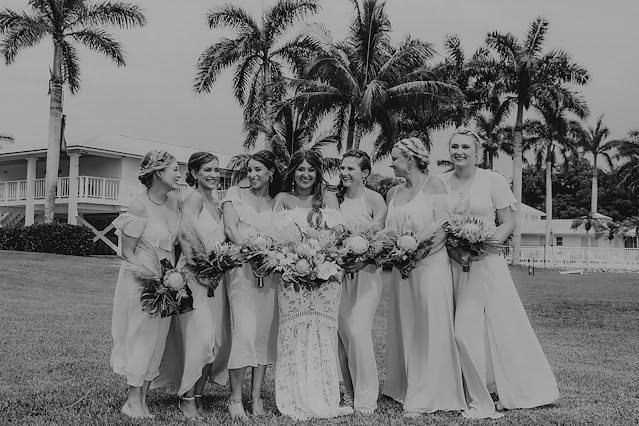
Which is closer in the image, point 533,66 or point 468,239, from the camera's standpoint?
point 468,239

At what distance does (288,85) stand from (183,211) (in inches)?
1007

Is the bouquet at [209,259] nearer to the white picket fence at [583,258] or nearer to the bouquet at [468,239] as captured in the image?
the bouquet at [468,239]

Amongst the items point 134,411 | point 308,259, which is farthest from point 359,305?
point 134,411

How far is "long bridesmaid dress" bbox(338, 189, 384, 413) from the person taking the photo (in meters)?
6.14

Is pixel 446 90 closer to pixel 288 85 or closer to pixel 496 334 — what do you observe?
pixel 288 85

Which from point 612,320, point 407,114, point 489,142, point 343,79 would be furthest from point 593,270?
point 612,320

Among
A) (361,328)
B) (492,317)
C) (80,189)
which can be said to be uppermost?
(80,189)

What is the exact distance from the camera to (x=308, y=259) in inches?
225

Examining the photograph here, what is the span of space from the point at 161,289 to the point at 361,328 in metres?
1.79

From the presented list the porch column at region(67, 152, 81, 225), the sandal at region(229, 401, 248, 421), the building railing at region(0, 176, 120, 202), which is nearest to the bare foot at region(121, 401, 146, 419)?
the sandal at region(229, 401, 248, 421)

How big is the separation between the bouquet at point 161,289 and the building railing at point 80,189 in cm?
2930

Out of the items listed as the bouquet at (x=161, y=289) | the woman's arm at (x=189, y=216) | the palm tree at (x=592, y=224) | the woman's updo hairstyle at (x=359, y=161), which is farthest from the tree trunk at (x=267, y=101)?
the palm tree at (x=592, y=224)

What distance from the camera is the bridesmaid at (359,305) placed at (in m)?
6.14

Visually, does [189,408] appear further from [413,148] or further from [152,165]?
[413,148]
